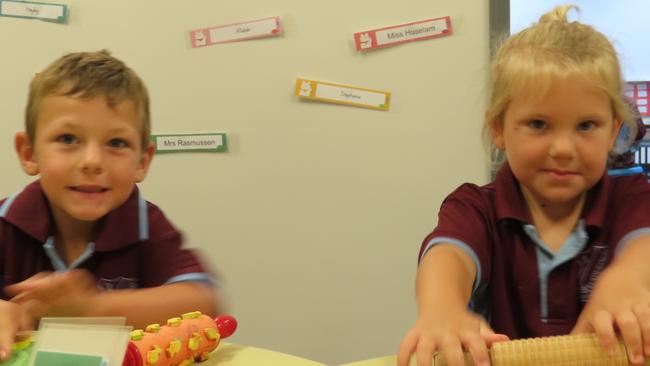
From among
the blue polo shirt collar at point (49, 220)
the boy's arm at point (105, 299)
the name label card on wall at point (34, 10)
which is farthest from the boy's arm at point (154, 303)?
the name label card on wall at point (34, 10)

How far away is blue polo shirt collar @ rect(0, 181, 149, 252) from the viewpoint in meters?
0.84

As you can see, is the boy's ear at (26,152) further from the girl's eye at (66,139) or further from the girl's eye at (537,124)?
the girl's eye at (537,124)

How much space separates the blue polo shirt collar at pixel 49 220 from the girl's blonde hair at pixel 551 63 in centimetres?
49

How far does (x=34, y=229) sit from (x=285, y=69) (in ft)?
3.22

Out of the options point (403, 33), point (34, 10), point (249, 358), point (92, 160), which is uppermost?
point (34, 10)

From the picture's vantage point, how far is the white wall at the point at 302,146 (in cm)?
167

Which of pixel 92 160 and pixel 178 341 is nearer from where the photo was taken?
pixel 178 341

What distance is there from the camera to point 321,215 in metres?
1.75

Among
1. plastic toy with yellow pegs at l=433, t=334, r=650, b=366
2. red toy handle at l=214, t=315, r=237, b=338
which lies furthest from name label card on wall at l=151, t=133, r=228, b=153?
plastic toy with yellow pegs at l=433, t=334, r=650, b=366

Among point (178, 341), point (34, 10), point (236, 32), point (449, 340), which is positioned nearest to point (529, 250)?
point (449, 340)

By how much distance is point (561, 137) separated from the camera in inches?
29.8

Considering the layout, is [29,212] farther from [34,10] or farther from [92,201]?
[34,10]

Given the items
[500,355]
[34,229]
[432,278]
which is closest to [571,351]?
[500,355]

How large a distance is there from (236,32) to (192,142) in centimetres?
32
